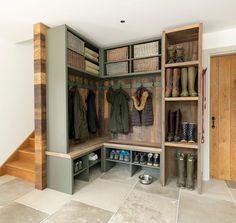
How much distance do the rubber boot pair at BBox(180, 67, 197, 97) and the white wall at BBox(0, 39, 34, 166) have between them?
2816 millimetres

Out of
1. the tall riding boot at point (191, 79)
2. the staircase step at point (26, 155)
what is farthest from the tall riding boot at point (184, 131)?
the staircase step at point (26, 155)

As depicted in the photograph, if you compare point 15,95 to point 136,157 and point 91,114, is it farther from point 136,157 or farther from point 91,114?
point 136,157

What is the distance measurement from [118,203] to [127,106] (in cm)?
156

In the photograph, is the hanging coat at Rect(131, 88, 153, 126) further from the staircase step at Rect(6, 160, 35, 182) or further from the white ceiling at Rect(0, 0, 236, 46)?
the staircase step at Rect(6, 160, 35, 182)

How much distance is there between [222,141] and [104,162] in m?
1.95

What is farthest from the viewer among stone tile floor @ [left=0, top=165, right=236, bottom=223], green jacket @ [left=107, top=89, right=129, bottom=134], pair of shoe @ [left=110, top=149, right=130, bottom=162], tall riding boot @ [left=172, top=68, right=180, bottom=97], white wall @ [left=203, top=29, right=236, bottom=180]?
green jacket @ [left=107, top=89, right=129, bottom=134]

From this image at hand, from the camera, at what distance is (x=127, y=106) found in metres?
2.86

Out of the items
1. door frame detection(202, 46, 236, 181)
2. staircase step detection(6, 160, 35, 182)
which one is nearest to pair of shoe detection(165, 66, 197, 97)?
door frame detection(202, 46, 236, 181)

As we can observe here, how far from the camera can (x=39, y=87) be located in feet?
7.01

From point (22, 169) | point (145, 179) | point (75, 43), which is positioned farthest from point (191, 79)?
point (22, 169)

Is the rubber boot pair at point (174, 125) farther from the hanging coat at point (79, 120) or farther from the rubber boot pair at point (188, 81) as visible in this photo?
the hanging coat at point (79, 120)

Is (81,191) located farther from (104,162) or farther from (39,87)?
(39,87)

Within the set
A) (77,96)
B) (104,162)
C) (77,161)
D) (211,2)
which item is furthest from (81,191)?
(211,2)

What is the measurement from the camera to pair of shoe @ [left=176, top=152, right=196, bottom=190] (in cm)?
217
